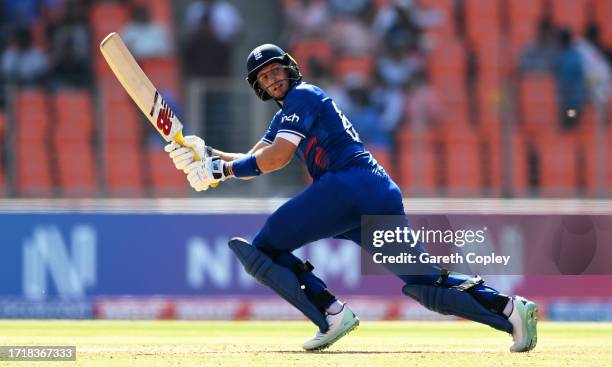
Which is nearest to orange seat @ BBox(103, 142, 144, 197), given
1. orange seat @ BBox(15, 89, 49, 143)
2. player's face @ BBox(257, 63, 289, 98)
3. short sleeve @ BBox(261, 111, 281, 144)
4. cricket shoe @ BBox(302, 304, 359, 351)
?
orange seat @ BBox(15, 89, 49, 143)

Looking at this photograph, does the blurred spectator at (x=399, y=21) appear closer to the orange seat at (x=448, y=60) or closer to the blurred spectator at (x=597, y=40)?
the orange seat at (x=448, y=60)

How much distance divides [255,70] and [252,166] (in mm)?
509

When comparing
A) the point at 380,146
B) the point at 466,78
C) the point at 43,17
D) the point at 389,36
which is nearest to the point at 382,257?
the point at 380,146

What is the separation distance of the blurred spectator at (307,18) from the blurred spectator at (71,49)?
2102mm

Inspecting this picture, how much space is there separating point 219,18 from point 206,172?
21.5 feet

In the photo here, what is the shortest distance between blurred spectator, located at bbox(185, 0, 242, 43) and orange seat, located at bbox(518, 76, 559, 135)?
10.5 feet

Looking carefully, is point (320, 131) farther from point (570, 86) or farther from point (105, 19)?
point (105, 19)

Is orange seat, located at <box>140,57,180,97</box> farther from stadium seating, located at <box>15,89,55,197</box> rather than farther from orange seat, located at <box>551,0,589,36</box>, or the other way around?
orange seat, located at <box>551,0,589,36</box>

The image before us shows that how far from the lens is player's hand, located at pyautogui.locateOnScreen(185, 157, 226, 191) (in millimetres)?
A: 6152

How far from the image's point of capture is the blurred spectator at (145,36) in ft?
40.3

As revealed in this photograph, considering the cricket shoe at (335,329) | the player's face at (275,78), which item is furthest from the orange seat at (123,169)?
the cricket shoe at (335,329)

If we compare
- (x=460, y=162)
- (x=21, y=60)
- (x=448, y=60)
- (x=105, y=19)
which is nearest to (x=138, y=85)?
(x=460, y=162)

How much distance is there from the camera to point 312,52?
39.7ft

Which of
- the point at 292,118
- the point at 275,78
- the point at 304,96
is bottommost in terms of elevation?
the point at 292,118
